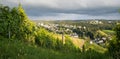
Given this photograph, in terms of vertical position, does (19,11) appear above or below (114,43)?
above

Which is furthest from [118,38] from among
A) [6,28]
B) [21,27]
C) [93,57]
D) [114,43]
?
[93,57]

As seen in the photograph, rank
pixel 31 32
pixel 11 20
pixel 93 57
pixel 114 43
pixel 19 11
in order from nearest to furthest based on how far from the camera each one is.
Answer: pixel 93 57 < pixel 114 43 < pixel 11 20 < pixel 19 11 < pixel 31 32

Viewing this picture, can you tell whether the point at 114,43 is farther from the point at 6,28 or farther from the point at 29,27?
the point at 29,27

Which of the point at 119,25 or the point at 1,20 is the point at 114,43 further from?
the point at 1,20

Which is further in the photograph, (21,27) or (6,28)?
(21,27)

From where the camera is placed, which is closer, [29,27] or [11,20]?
[11,20]

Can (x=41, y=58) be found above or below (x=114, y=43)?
above

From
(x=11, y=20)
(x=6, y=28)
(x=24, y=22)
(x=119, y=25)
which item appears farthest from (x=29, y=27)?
(x=119, y=25)

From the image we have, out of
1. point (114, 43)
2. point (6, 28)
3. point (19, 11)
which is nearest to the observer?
point (114, 43)

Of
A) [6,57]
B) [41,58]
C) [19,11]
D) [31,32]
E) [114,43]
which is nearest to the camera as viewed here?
[6,57]
